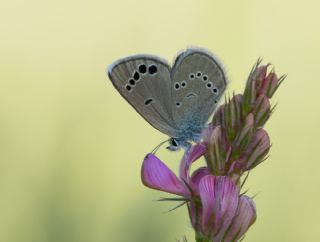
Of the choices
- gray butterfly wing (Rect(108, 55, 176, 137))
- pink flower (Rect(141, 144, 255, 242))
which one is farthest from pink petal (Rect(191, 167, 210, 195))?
gray butterfly wing (Rect(108, 55, 176, 137))

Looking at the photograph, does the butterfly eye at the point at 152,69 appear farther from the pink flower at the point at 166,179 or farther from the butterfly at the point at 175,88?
the pink flower at the point at 166,179

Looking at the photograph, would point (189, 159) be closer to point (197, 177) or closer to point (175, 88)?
point (197, 177)

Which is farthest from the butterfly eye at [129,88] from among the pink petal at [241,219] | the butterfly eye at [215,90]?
the pink petal at [241,219]

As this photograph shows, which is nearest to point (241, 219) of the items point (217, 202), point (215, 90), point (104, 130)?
point (217, 202)

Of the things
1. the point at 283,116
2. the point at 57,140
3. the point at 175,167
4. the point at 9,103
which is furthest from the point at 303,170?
the point at 9,103

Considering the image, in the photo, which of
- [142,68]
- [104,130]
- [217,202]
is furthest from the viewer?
[104,130]

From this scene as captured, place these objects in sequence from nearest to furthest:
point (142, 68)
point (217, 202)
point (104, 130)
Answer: point (217, 202)
point (142, 68)
point (104, 130)
